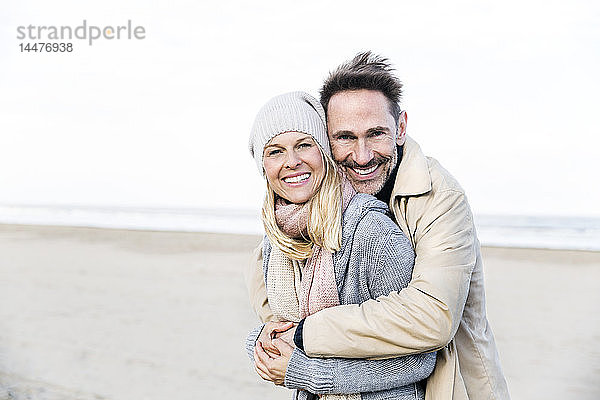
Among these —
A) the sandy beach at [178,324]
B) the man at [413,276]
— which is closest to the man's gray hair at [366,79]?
the man at [413,276]

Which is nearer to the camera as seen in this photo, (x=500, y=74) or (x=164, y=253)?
(x=164, y=253)

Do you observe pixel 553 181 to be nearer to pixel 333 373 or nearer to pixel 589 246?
pixel 589 246

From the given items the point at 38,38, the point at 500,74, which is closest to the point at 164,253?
the point at 500,74

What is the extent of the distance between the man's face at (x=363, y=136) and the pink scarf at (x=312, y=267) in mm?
180

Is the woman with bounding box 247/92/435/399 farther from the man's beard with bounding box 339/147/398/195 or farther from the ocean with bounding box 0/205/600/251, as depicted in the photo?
the ocean with bounding box 0/205/600/251

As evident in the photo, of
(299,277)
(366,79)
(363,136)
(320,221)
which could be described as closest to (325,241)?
(320,221)

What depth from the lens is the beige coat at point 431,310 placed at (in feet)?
6.81

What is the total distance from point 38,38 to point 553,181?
2270 cm

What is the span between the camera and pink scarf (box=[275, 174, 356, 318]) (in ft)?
7.13

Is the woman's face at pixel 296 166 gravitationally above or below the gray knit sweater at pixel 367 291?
above

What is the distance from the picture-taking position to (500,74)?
2823 cm

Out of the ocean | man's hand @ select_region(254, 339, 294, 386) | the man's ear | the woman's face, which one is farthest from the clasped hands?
the ocean

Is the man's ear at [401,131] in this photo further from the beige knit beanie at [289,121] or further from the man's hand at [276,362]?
the man's hand at [276,362]

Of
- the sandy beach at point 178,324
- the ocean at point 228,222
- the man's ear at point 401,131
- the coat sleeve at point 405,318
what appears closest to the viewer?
the coat sleeve at point 405,318
